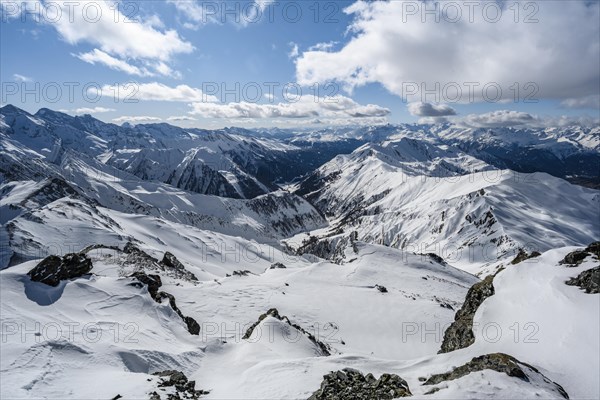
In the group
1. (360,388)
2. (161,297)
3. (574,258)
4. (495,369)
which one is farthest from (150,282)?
(574,258)

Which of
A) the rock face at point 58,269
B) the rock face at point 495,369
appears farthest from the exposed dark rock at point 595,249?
the rock face at point 58,269

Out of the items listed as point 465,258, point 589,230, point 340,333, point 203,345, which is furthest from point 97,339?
point 589,230

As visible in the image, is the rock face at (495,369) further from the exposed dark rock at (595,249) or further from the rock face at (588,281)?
the exposed dark rock at (595,249)

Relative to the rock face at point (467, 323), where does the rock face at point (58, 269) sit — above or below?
above

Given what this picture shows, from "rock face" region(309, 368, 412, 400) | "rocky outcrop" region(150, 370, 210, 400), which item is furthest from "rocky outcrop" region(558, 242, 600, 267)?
"rocky outcrop" region(150, 370, 210, 400)

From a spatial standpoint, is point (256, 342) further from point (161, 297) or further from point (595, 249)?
point (595, 249)

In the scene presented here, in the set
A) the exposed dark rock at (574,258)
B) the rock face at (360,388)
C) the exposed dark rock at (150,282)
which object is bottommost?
the rock face at (360,388)

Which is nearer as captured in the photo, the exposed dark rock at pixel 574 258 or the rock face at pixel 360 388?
the rock face at pixel 360 388
